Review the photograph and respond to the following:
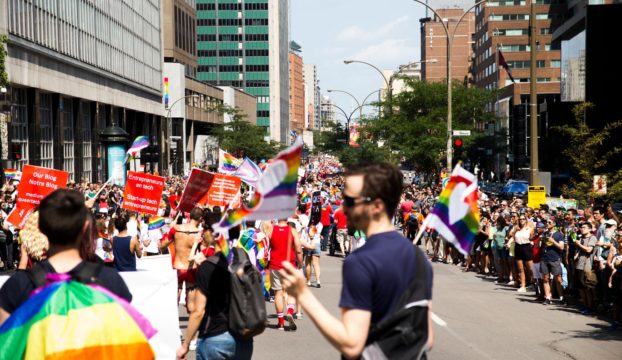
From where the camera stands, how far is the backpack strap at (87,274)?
4742 millimetres

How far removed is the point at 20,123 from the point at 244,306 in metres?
42.7

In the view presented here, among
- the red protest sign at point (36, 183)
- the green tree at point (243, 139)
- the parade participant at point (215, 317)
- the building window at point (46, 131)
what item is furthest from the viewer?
the green tree at point (243, 139)

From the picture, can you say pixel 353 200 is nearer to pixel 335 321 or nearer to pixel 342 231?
pixel 335 321

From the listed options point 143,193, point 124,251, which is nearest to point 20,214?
point 124,251

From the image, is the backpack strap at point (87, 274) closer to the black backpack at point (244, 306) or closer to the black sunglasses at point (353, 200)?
the black sunglasses at point (353, 200)

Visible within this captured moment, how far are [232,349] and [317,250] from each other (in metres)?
12.5

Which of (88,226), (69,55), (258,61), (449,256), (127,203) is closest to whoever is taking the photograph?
(88,226)

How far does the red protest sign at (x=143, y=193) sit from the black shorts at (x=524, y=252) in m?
7.70

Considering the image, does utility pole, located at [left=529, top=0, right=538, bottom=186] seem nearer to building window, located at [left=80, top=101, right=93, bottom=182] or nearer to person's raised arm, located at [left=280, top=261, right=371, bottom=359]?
person's raised arm, located at [left=280, top=261, right=371, bottom=359]

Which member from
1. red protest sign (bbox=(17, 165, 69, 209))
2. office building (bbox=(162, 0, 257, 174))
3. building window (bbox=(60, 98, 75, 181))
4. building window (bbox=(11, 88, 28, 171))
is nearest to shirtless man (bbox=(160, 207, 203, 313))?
red protest sign (bbox=(17, 165, 69, 209))

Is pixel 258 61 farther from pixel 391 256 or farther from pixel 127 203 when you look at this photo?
pixel 391 256

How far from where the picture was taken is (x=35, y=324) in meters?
4.46

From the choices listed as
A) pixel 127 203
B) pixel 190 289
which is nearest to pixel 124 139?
pixel 127 203

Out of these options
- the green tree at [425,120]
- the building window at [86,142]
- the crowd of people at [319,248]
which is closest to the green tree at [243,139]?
the building window at [86,142]
